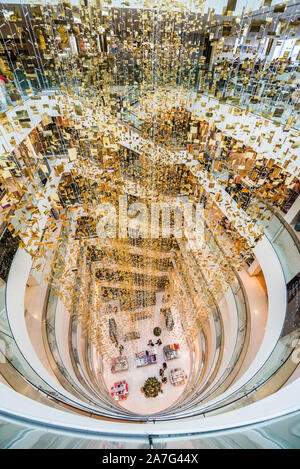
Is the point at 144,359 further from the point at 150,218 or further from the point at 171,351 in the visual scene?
the point at 150,218

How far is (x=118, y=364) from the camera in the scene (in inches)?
306

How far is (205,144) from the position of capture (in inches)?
242

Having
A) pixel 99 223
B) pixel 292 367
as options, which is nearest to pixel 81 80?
pixel 99 223

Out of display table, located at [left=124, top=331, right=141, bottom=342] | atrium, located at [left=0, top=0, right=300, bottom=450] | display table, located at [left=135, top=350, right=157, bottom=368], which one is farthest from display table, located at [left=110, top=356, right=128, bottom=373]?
display table, located at [left=124, top=331, right=141, bottom=342]

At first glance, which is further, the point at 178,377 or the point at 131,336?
the point at 131,336

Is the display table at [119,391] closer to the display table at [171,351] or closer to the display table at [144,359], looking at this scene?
the display table at [144,359]

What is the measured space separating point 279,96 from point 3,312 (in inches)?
230

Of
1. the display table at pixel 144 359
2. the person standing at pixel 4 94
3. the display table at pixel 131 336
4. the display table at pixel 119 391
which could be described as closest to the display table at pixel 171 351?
the display table at pixel 144 359

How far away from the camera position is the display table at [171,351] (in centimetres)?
801

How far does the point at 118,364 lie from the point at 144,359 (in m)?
0.97

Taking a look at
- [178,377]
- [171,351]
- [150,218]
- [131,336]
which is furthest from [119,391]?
[150,218]

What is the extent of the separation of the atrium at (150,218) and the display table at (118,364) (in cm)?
10

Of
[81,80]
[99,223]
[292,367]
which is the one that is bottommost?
[99,223]
